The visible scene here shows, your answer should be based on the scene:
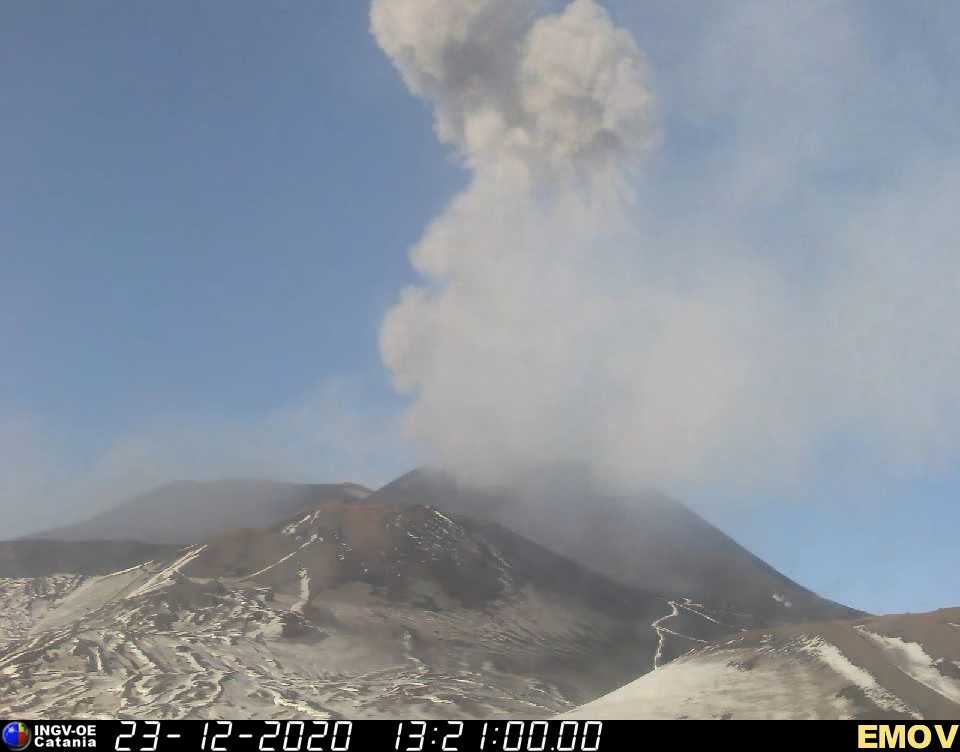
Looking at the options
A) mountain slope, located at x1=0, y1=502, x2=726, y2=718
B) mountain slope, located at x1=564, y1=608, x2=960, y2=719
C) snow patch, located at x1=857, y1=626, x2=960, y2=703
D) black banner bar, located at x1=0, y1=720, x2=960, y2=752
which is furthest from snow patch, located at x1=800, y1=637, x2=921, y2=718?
mountain slope, located at x1=0, y1=502, x2=726, y2=718

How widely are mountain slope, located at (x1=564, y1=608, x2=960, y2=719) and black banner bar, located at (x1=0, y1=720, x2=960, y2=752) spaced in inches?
133

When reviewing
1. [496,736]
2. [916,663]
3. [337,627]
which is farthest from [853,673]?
[337,627]

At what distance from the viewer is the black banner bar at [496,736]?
61.1 metres

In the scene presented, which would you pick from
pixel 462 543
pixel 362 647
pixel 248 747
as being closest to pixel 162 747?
pixel 248 747

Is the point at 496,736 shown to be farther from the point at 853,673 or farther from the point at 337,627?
the point at 337,627

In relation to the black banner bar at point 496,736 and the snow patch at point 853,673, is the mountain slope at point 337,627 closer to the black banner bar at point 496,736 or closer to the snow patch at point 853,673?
the black banner bar at point 496,736

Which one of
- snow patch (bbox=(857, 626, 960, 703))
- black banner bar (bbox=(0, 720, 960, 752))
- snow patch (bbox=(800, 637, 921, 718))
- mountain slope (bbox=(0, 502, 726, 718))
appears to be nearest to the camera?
black banner bar (bbox=(0, 720, 960, 752))

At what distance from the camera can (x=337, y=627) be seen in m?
131

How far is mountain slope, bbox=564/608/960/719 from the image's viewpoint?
240 ft

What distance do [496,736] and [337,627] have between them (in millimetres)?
66768

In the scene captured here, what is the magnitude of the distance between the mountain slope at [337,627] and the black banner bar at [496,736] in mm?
11583

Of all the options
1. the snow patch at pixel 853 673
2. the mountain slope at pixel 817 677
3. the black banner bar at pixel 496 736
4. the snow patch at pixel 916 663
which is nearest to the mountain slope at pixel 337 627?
the black banner bar at pixel 496 736

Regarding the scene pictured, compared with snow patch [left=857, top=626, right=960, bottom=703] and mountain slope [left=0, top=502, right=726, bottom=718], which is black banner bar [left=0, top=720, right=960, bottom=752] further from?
mountain slope [left=0, top=502, right=726, bottom=718]

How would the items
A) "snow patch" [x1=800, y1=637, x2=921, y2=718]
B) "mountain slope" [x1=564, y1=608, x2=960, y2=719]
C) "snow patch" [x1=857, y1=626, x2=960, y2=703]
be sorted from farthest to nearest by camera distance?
1. "snow patch" [x1=857, y1=626, x2=960, y2=703]
2. "mountain slope" [x1=564, y1=608, x2=960, y2=719]
3. "snow patch" [x1=800, y1=637, x2=921, y2=718]
